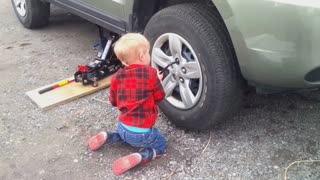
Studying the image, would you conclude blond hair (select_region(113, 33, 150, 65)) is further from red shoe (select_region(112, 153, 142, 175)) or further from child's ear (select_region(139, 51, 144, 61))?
red shoe (select_region(112, 153, 142, 175))

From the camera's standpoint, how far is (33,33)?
533 centimetres

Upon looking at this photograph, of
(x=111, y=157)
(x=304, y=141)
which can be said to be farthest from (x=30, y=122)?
(x=304, y=141)

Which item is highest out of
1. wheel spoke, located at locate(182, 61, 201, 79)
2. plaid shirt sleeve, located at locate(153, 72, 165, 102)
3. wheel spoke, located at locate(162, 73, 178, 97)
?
wheel spoke, located at locate(182, 61, 201, 79)

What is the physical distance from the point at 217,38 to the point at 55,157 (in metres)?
1.33

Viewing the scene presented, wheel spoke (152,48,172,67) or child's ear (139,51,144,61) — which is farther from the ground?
child's ear (139,51,144,61)

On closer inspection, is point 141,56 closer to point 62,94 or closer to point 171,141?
point 171,141

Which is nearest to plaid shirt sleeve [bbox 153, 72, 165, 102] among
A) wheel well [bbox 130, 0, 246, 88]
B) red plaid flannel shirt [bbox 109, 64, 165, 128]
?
red plaid flannel shirt [bbox 109, 64, 165, 128]

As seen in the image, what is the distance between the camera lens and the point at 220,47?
272cm

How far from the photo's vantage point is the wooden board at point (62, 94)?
143 inches

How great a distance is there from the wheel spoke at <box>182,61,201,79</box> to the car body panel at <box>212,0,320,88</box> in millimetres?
340

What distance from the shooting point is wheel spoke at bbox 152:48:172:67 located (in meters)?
3.07

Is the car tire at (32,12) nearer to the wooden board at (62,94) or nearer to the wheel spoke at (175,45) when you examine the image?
the wooden board at (62,94)

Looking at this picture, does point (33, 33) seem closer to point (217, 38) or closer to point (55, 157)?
point (55, 157)

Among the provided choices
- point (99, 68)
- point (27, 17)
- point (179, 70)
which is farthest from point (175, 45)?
point (27, 17)
